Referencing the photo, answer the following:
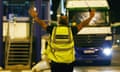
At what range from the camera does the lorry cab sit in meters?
19.7

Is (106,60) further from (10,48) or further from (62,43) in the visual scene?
(62,43)

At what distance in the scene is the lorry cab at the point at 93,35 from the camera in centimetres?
1972

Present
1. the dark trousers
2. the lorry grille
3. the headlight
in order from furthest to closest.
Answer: the lorry grille → the headlight → the dark trousers

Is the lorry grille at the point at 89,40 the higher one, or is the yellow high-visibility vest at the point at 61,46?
the yellow high-visibility vest at the point at 61,46

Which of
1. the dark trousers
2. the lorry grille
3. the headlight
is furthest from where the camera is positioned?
the lorry grille

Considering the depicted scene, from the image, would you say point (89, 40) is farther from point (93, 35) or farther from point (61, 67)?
point (61, 67)

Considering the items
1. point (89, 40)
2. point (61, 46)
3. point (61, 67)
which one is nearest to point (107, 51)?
point (89, 40)

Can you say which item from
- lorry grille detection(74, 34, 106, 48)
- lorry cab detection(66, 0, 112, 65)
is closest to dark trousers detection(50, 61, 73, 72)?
lorry cab detection(66, 0, 112, 65)

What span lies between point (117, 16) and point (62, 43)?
1589 inches

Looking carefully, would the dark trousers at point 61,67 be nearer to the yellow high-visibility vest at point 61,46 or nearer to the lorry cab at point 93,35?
the yellow high-visibility vest at point 61,46

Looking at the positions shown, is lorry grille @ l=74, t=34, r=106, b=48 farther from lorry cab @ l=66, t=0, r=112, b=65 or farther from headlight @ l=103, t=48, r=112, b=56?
headlight @ l=103, t=48, r=112, b=56

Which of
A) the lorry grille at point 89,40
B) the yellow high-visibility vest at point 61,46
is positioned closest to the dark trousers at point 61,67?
the yellow high-visibility vest at point 61,46

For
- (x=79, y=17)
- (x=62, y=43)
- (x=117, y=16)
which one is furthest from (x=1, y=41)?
(x=117, y=16)

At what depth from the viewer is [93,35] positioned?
20.1m
